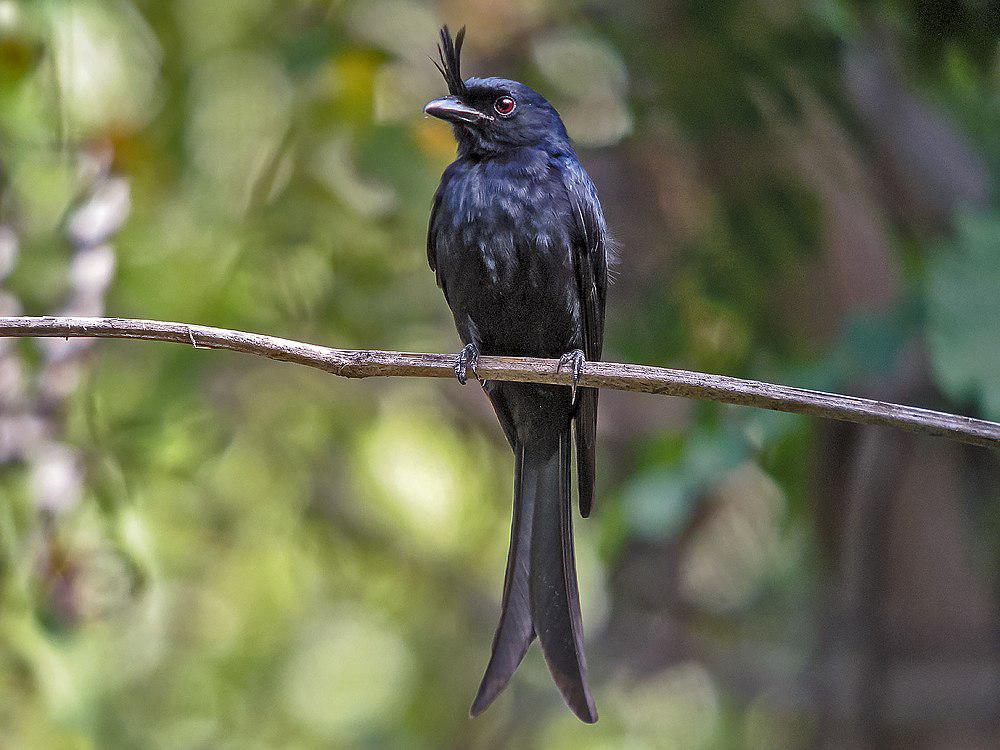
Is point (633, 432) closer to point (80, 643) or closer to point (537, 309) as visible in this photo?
point (537, 309)

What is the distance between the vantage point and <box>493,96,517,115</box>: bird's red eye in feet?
10.5

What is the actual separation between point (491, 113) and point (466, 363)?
995mm

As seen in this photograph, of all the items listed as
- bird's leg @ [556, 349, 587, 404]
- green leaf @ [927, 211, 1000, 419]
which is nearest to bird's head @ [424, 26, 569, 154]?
bird's leg @ [556, 349, 587, 404]

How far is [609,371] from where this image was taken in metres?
2.16

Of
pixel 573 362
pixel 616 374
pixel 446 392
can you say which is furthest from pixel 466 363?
pixel 446 392

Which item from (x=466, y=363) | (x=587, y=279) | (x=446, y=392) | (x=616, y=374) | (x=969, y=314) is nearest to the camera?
(x=616, y=374)

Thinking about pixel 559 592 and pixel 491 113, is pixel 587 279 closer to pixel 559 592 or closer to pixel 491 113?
pixel 491 113

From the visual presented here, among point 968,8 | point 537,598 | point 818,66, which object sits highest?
point 818,66

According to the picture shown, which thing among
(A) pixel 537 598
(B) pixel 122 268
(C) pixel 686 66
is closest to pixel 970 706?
(A) pixel 537 598

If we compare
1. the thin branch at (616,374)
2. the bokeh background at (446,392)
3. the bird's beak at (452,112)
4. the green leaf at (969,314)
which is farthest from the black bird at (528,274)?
the green leaf at (969,314)

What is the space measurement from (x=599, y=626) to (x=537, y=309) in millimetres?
2249

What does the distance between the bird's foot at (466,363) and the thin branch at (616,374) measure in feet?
0.23

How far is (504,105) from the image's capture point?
10.6 ft

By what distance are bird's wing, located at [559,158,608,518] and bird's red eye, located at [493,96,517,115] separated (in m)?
0.22
